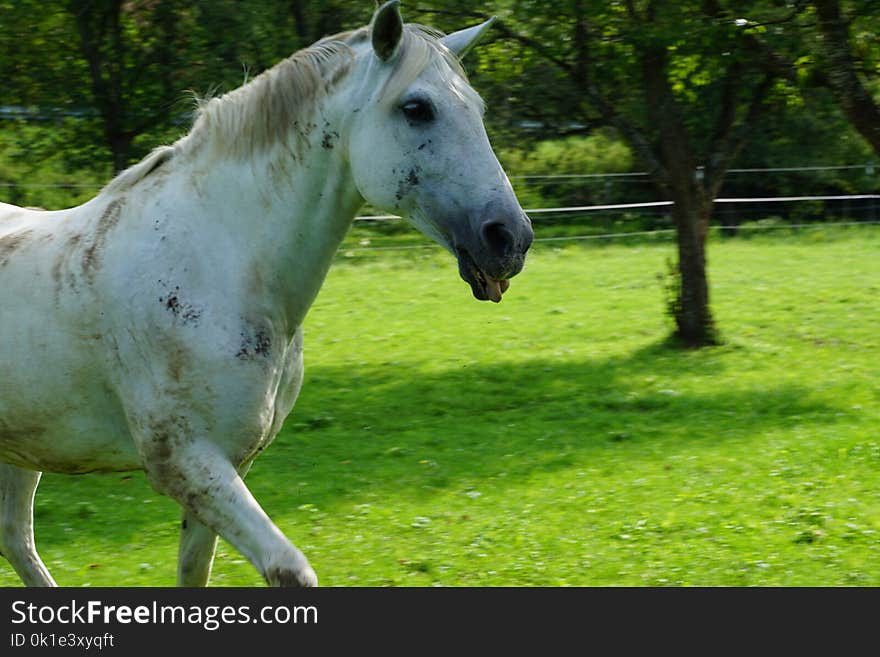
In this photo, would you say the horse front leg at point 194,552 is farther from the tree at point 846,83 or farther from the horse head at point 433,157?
the tree at point 846,83

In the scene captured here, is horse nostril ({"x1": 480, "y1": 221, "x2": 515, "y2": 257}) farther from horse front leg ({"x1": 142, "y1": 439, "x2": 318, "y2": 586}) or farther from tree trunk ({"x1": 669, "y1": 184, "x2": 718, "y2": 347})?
tree trunk ({"x1": 669, "y1": 184, "x2": 718, "y2": 347})

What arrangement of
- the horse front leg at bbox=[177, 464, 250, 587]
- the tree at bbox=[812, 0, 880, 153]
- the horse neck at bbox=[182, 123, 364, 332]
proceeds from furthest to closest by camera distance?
1. the tree at bbox=[812, 0, 880, 153]
2. the horse front leg at bbox=[177, 464, 250, 587]
3. the horse neck at bbox=[182, 123, 364, 332]

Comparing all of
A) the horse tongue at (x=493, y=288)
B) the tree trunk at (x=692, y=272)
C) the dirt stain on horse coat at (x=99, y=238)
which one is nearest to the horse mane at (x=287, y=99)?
the dirt stain on horse coat at (x=99, y=238)

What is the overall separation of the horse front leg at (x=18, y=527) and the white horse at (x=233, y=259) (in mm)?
762

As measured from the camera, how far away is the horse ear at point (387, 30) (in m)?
3.71

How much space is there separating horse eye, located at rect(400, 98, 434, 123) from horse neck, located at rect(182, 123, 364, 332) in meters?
0.29

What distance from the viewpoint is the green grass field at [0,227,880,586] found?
6.06m

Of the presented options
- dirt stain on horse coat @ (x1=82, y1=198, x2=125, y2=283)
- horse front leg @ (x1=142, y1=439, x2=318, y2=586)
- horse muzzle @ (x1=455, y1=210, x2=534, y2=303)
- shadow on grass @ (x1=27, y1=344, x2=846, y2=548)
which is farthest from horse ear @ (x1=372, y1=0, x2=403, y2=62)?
shadow on grass @ (x1=27, y1=344, x2=846, y2=548)

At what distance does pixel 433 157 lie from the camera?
3.71 metres

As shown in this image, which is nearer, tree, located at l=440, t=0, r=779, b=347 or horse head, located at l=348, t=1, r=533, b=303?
horse head, located at l=348, t=1, r=533, b=303

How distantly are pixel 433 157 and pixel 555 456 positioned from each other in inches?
203

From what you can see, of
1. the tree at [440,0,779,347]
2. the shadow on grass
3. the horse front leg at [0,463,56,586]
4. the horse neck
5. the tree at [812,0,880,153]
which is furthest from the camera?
the tree at [440,0,779,347]

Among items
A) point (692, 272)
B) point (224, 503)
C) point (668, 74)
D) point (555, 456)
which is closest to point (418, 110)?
point (224, 503)
